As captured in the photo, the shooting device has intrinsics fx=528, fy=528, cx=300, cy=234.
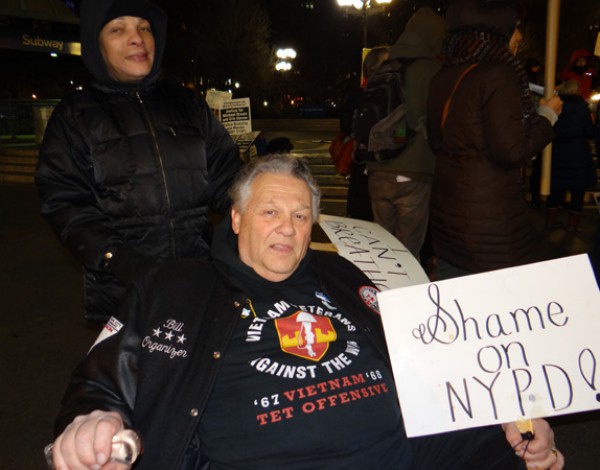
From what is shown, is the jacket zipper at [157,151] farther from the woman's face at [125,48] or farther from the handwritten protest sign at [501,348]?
the handwritten protest sign at [501,348]

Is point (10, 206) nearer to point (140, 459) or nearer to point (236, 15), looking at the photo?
point (140, 459)

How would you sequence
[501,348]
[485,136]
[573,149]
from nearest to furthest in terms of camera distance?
[501,348], [485,136], [573,149]

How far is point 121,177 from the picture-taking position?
6.84 feet

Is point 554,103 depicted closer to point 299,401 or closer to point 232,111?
point 299,401

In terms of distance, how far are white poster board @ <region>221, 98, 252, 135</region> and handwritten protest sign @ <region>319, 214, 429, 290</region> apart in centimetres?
439

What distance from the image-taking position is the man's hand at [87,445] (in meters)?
1.33

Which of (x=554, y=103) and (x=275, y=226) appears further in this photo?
(x=554, y=103)

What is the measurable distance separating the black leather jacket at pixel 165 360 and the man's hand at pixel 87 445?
219 millimetres

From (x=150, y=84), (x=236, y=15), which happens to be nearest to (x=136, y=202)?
(x=150, y=84)

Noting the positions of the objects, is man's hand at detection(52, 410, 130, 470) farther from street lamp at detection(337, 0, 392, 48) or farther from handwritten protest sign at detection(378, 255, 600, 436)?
street lamp at detection(337, 0, 392, 48)

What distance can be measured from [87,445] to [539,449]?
4.28 feet

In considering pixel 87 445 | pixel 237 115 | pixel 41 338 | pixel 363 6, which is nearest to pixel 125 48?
pixel 87 445

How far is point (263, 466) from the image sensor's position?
163 centimetres

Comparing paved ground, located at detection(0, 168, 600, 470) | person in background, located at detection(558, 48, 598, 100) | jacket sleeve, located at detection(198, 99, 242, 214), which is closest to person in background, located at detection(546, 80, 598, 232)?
paved ground, located at detection(0, 168, 600, 470)
